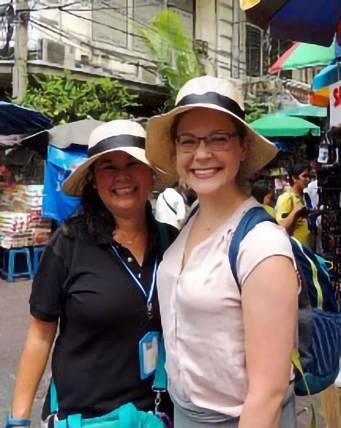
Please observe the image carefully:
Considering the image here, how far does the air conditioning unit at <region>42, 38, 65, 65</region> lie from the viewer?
452 inches

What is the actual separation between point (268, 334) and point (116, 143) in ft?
2.64

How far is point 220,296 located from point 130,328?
463 mm

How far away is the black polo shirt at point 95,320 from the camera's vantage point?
6.04 ft

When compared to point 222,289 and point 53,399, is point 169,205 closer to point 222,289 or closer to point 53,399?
point 53,399

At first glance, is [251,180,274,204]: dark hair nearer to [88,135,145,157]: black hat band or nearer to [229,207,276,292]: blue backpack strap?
[229,207,276,292]: blue backpack strap

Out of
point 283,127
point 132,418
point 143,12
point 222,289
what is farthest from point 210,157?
point 143,12

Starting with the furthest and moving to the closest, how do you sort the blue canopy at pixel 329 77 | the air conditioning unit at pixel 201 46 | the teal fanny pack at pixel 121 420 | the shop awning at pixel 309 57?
the air conditioning unit at pixel 201 46 → the shop awning at pixel 309 57 → the blue canopy at pixel 329 77 → the teal fanny pack at pixel 121 420

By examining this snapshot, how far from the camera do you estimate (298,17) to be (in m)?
3.58

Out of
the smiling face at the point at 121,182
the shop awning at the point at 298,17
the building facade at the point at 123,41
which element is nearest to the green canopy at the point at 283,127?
the building facade at the point at 123,41

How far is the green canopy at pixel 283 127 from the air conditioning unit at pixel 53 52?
4034mm

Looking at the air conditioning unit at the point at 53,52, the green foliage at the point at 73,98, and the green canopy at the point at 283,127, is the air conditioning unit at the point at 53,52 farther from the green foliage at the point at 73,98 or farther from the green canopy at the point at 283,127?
the green canopy at the point at 283,127

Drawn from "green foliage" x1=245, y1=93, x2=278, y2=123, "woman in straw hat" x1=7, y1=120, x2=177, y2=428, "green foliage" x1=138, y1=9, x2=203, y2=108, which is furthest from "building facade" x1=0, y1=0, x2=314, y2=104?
"woman in straw hat" x1=7, y1=120, x2=177, y2=428

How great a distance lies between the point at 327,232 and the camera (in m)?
4.13

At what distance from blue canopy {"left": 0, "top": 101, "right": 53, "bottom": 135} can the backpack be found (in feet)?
20.1
